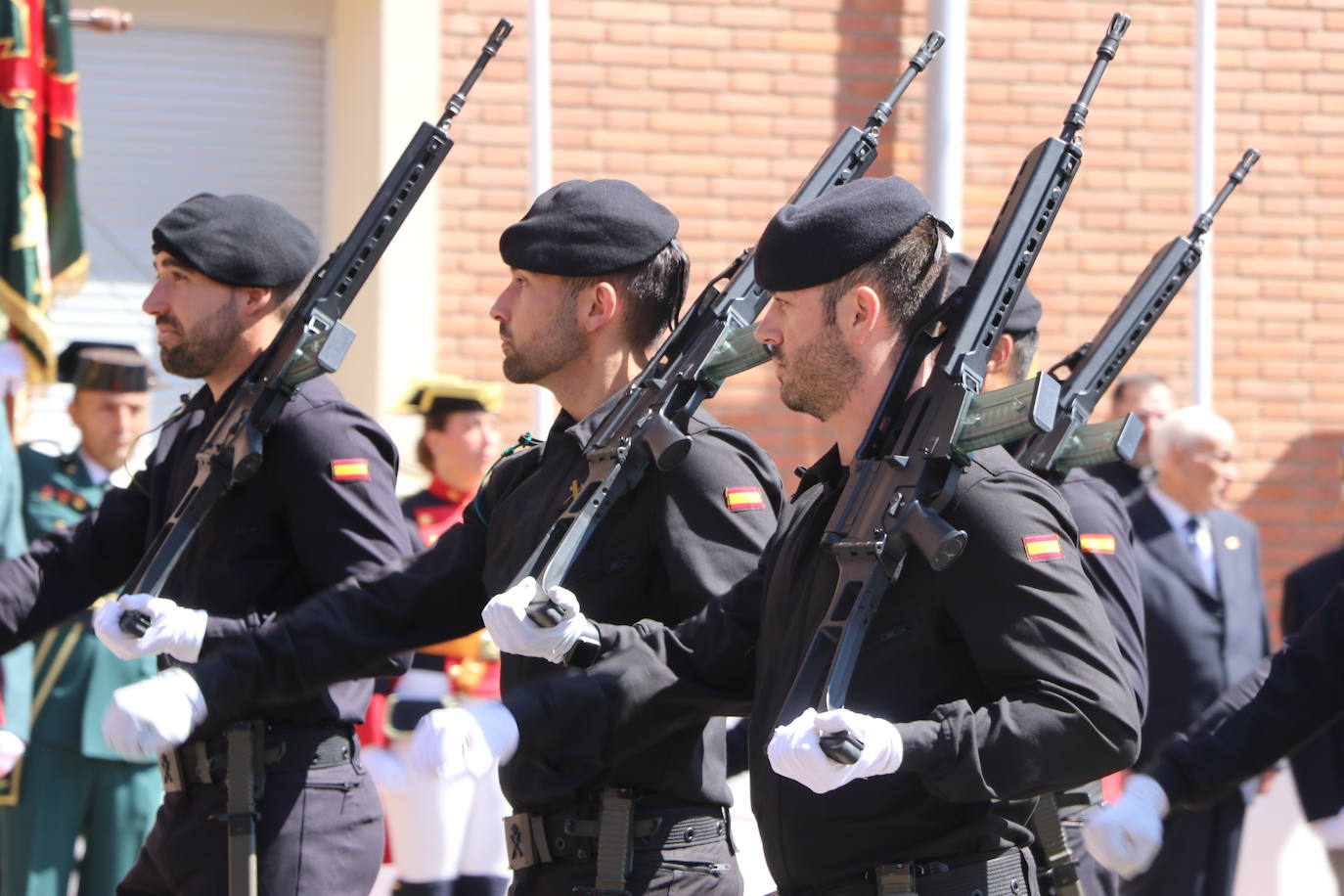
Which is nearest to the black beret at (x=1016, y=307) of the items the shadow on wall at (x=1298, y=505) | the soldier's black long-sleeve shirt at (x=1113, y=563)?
the soldier's black long-sleeve shirt at (x=1113, y=563)

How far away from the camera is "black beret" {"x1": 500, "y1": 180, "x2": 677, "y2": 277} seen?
3.52 metres

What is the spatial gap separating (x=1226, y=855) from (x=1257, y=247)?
3.01 m

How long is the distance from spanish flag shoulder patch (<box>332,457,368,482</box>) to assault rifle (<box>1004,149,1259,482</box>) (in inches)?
54.7

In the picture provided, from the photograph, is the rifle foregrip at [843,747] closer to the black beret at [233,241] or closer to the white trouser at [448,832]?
the black beret at [233,241]

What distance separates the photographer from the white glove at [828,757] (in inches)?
96.3

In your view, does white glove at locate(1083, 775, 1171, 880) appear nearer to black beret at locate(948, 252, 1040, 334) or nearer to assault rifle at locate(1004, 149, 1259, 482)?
assault rifle at locate(1004, 149, 1259, 482)

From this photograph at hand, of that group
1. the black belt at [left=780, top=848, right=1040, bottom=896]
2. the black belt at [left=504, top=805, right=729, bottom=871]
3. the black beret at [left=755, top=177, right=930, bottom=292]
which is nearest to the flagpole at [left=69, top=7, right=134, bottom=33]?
the black belt at [left=504, top=805, right=729, bottom=871]

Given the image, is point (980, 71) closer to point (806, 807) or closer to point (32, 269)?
point (32, 269)

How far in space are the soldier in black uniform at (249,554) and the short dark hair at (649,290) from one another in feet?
2.13

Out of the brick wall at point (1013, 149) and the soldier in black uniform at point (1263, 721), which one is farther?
the brick wall at point (1013, 149)

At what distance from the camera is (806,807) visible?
8.97 feet

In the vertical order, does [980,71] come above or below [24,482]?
above

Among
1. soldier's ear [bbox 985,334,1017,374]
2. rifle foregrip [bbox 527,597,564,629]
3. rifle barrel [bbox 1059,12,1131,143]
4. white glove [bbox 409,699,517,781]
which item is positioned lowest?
white glove [bbox 409,699,517,781]

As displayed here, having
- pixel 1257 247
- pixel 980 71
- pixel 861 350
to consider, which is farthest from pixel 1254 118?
pixel 861 350
